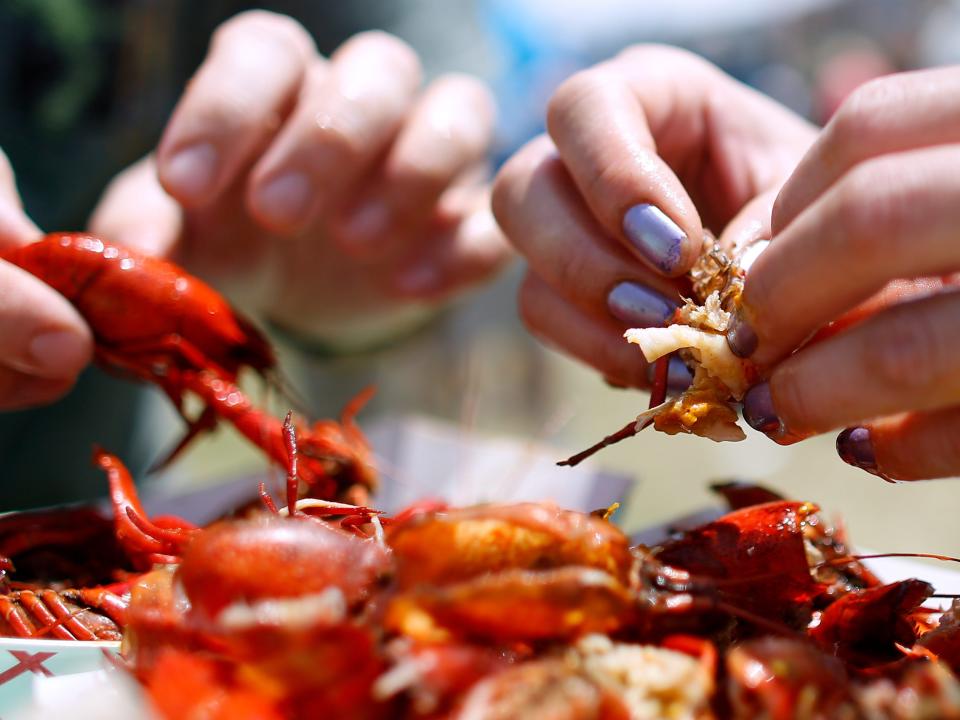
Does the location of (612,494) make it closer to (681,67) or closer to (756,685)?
(681,67)

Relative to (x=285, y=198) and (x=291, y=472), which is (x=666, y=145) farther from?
(x=291, y=472)

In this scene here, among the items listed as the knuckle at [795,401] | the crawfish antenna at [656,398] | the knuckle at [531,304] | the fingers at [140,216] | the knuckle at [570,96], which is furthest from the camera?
the fingers at [140,216]

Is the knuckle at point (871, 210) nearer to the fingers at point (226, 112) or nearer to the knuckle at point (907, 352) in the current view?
the knuckle at point (907, 352)

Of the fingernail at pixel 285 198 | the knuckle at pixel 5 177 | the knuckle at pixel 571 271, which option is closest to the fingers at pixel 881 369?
the knuckle at pixel 571 271

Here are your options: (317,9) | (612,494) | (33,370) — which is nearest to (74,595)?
(33,370)

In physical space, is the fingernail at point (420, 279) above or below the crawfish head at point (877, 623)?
below
